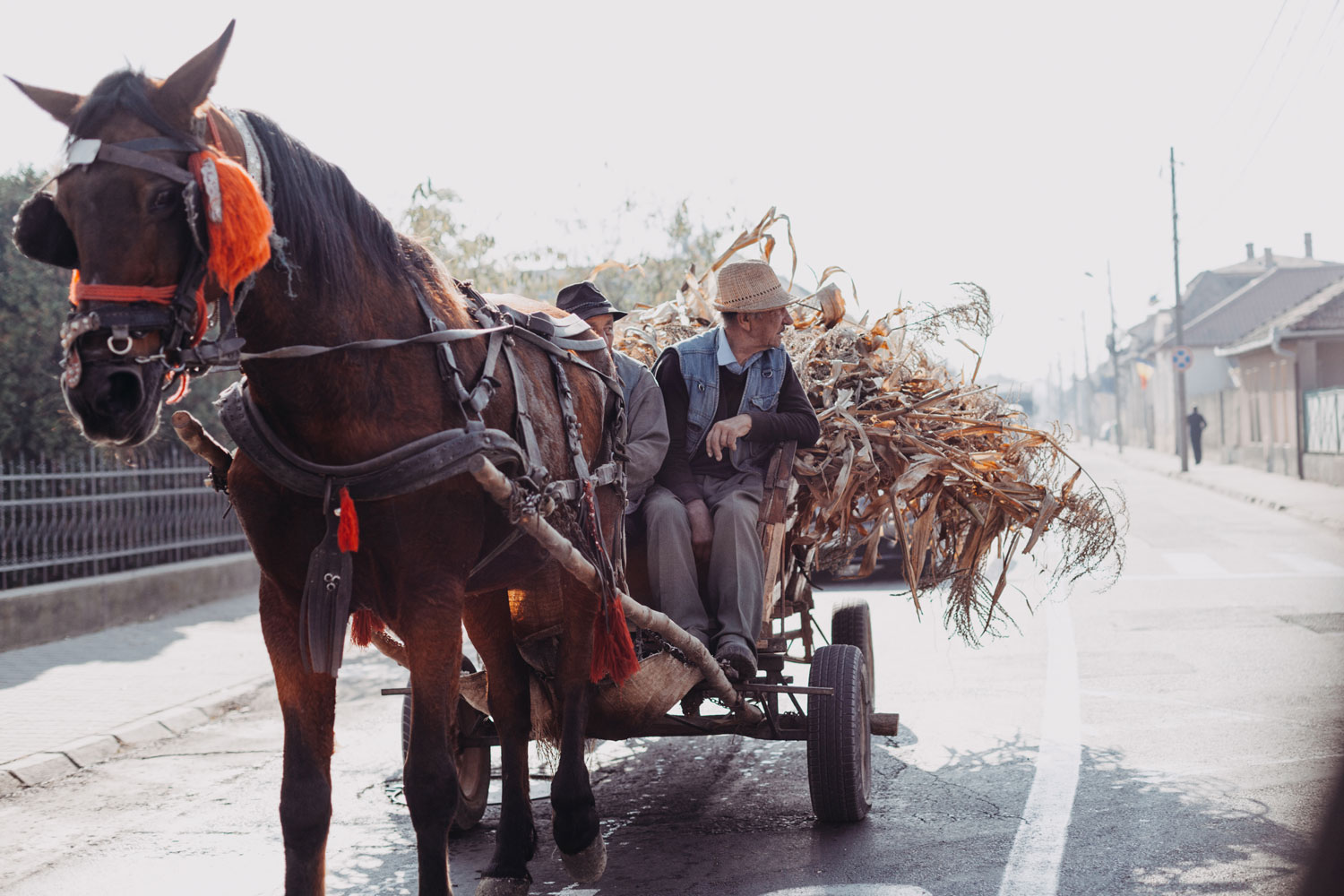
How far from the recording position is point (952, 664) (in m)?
8.47

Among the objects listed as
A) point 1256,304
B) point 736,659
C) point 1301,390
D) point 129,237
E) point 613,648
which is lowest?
point 736,659

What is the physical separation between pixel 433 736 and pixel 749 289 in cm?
266

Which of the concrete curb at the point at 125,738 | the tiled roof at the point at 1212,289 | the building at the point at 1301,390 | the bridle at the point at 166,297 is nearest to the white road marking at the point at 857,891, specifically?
the bridle at the point at 166,297

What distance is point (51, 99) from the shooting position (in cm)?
290

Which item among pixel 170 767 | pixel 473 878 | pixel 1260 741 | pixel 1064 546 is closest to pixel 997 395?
pixel 1064 546

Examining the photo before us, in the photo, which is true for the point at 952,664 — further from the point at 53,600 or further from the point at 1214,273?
the point at 1214,273

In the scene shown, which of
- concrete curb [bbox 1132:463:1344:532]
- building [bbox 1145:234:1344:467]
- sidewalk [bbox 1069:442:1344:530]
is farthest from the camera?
building [bbox 1145:234:1344:467]

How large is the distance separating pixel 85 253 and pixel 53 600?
776 cm

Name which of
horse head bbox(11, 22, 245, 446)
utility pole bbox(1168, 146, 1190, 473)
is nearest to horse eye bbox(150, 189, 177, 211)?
horse head bbox(11, 22, 245, 446)

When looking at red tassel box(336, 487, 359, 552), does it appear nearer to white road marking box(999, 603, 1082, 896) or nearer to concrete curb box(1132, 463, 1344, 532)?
white road marking box(999, 603, 1082, 896)

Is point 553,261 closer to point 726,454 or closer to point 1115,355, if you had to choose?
point 726,454

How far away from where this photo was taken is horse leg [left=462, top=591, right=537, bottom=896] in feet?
14.2

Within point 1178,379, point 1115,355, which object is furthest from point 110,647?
point 1115,355

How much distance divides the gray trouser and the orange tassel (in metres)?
2.39
